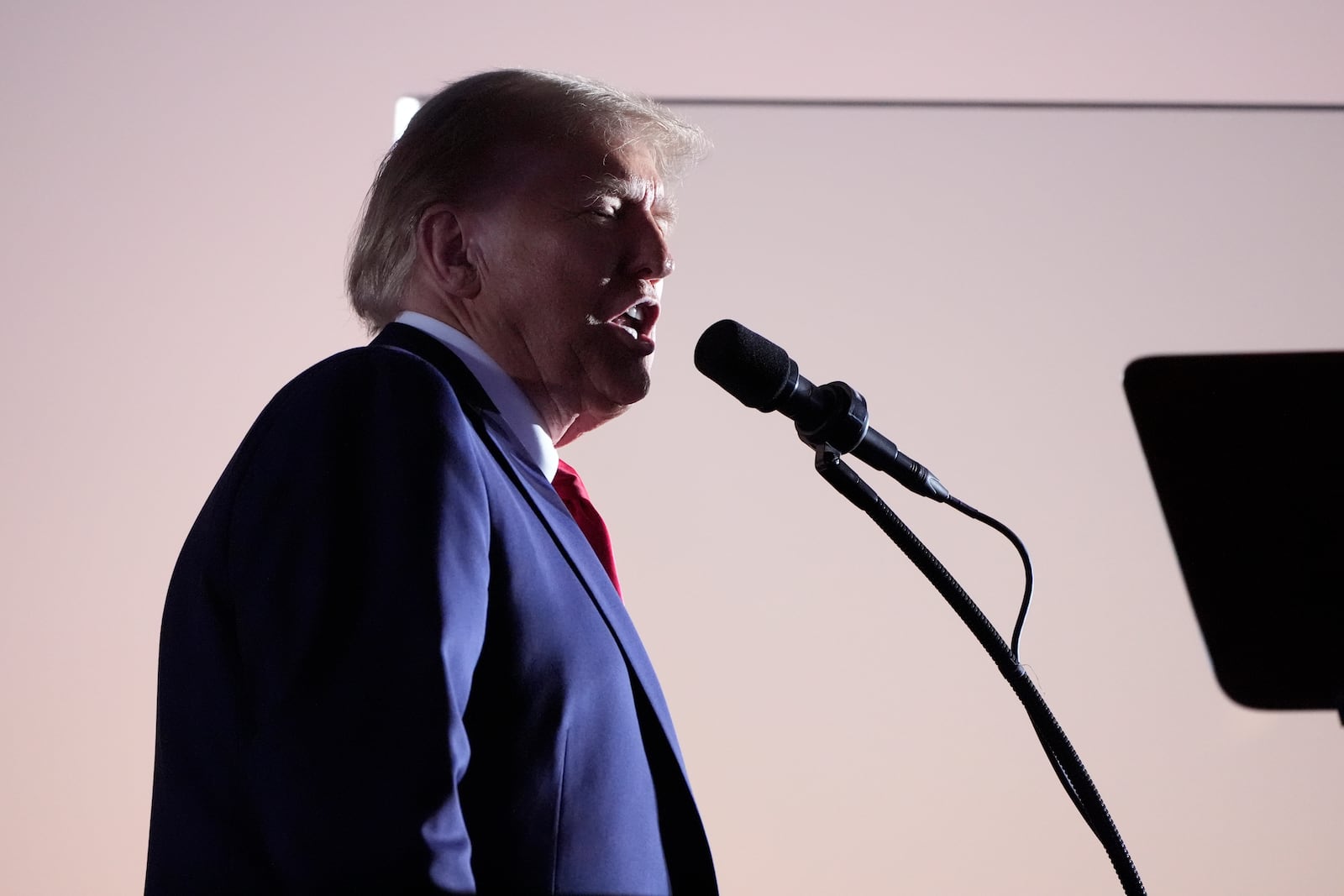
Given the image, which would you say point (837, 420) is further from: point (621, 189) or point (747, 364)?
point (621, 189)

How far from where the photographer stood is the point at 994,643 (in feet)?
2.97

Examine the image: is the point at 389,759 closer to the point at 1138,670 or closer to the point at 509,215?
the point at 509,215

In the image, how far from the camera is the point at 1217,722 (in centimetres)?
200

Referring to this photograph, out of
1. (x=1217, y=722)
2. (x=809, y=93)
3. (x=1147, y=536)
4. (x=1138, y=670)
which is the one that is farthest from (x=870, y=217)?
(x=1217, y=722)

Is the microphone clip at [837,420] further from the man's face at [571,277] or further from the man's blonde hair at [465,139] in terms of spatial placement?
the man's blonde hair at [465,139]

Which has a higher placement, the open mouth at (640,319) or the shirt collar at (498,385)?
the open mouth at (640,319)

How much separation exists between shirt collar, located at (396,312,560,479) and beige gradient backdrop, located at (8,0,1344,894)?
96 cm

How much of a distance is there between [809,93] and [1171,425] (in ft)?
4.78

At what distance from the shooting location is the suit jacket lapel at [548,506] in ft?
3.08

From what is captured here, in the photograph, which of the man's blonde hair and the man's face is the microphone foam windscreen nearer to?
the man's face

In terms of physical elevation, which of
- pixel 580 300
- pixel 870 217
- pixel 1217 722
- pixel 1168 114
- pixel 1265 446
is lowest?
pixel 1217 722

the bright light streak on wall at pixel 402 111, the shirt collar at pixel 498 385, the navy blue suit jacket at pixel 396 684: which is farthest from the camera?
the bright light streak on wall at pixel 402 111

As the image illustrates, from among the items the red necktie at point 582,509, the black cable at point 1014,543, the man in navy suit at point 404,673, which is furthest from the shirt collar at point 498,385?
the black cable at point 1014,543

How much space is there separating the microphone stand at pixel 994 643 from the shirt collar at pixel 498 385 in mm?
307
